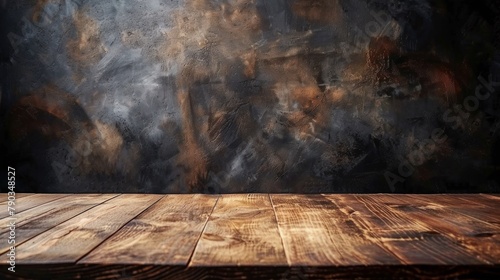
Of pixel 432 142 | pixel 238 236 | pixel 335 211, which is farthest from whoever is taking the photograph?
pixel 432 142

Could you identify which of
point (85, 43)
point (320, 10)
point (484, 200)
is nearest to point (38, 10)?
point (85, 43)

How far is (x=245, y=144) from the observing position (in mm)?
2410

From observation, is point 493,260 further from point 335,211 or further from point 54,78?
point 54,78

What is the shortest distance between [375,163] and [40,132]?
6.36ft

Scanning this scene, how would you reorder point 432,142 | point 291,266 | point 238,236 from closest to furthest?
A: point 291,266 < point 238,236 < point 432,142

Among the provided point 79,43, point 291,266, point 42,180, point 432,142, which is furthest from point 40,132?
point 432,142

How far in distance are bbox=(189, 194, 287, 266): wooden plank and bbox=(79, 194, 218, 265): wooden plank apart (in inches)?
1.3

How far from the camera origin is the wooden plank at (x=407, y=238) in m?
0.90

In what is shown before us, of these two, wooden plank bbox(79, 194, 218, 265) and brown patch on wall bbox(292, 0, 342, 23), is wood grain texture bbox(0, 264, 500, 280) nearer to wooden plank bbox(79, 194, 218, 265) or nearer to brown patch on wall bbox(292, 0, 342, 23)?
wooden plank bbox(79, 194, 218, 265)

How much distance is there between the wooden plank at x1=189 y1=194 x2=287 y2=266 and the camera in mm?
901

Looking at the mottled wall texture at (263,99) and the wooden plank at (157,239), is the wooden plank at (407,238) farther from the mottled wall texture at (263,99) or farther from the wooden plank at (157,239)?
the mottled wall texture at (263,99)

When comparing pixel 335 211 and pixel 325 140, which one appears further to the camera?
pixel 325 140

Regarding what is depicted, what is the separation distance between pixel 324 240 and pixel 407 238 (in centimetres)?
22

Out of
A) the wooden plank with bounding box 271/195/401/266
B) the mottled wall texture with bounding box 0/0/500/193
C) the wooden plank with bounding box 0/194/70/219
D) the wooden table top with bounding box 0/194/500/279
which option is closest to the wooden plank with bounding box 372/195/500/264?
the wooden table top with bounding box 0/194/500/279
